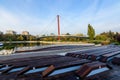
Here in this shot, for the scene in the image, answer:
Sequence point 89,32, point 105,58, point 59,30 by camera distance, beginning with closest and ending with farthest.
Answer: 1. point 105,58
2. point 89,32
3. point 59,30

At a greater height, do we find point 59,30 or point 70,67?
point 59,30

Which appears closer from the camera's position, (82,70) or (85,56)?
(82,70)

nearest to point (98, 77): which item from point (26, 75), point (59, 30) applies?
point (26, 75)

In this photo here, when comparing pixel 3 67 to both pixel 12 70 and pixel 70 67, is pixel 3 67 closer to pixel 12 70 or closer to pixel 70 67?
pixel 12 70

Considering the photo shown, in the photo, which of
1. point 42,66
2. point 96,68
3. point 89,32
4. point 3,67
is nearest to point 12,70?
point 3,67

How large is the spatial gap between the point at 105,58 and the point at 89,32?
26.9m

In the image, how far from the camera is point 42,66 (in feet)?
19.6

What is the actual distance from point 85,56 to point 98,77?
14.1 feet

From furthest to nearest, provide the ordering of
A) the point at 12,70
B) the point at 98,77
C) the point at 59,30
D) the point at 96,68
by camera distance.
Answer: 1. the point at 59,30
2. the point at 12,70
3. the point at 96,68
4. the point at 98,77

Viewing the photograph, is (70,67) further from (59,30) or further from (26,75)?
(59,30)

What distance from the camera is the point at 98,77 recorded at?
4961 mm

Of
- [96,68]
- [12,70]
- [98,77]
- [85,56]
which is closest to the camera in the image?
[98,77]

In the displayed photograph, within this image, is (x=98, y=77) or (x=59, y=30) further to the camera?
(x=59, y=30)

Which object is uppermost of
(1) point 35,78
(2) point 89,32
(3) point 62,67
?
(2) point 89,32
